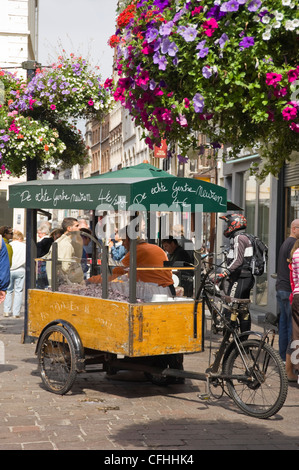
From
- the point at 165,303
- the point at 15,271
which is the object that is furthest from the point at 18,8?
the point at 165,303

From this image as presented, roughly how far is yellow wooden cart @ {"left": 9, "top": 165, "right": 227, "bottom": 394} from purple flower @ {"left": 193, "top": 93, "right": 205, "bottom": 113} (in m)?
3.01

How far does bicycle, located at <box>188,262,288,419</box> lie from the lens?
732 cm

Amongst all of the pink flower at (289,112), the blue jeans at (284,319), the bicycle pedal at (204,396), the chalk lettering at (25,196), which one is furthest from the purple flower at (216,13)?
the blue jeans at (284,319)

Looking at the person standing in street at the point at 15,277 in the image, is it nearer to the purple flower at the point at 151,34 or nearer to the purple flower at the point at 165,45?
the purple flower at the point at 151,34

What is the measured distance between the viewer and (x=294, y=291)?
9.06 m

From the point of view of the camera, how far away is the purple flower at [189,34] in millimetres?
4734

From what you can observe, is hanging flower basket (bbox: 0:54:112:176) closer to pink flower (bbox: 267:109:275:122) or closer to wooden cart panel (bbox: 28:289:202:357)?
wooden cart panel (bbox: 28:289:202:357)

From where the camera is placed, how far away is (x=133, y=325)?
7.98 meters

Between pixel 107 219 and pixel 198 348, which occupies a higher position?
pixel 107 219

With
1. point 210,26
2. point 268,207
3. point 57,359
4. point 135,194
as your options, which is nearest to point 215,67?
point 210,26

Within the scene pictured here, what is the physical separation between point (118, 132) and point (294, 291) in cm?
6482

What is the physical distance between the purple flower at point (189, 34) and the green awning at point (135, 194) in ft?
10.5

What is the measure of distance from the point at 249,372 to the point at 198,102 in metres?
3.39
